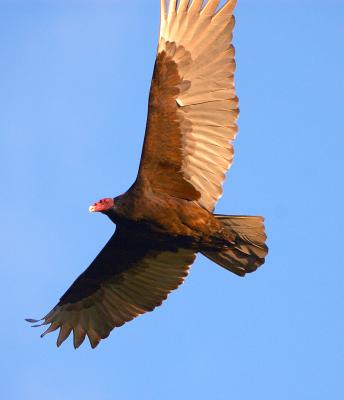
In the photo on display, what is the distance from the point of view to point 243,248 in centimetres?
1027

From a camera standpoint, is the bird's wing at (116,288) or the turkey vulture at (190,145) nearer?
the turkey vulture at (190,145)

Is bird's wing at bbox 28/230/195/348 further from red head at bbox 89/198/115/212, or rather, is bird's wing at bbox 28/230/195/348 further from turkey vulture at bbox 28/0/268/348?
red head at bbox 89/198/115/212

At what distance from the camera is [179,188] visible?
1019cm

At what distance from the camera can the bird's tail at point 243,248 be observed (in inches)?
397

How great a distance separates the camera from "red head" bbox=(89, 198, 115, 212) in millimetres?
10039

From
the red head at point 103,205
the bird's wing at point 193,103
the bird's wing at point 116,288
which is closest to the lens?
the bird's wing at point 193,103

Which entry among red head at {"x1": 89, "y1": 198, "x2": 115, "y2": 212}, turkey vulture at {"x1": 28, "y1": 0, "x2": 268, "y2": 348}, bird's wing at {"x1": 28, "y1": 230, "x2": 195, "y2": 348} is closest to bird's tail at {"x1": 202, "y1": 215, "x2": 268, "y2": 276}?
turkey vulture at {"x1": 28, "y1": 0, "x2": 268, "y2": 348}

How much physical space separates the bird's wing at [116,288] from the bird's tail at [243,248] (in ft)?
1.71

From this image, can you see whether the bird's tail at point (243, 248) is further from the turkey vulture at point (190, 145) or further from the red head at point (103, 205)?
the red head at point (103, 205)

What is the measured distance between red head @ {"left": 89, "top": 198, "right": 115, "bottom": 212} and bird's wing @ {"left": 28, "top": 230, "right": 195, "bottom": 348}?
74 cm

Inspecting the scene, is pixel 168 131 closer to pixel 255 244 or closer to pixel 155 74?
pixel 155 74

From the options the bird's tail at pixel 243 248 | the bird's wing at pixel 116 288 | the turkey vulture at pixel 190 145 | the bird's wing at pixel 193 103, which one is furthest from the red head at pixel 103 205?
the bird's tail at pixel 243 248

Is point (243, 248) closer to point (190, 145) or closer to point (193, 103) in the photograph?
point (190, 145)

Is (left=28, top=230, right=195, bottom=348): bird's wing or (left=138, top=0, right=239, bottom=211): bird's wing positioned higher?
(left=138, top=0, right=239, bottom=211): bird's wing
